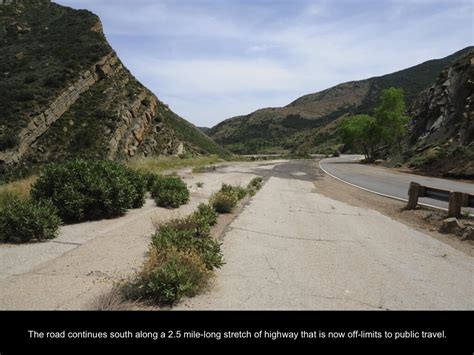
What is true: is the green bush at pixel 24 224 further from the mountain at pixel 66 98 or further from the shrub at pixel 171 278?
the mountain at pixel 66 98

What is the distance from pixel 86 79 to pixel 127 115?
20.1ft

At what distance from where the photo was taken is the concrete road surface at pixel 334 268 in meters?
4.99

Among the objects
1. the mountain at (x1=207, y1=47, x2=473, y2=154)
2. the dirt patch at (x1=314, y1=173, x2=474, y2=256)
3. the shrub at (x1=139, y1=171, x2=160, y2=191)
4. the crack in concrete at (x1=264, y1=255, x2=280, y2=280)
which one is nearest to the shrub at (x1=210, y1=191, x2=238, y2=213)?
the shrub at (x1=139, y1=171, x2=160, y2=191)

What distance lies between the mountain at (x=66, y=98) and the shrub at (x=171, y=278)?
26.6 m

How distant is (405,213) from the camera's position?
12.4 metres

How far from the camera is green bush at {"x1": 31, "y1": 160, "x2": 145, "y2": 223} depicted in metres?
8.54

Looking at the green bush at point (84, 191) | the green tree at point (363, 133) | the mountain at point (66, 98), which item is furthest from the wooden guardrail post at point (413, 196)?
the green tree at point (363, 133)

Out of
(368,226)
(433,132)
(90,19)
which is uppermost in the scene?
(90,19)

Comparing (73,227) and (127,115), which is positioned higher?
(127,115)

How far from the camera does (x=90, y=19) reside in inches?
2037

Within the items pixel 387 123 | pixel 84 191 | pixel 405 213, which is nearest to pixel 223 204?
pixel 84 191

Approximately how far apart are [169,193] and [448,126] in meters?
33.7

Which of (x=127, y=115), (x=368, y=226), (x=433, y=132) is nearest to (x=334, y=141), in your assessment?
(x=433, y=132)
